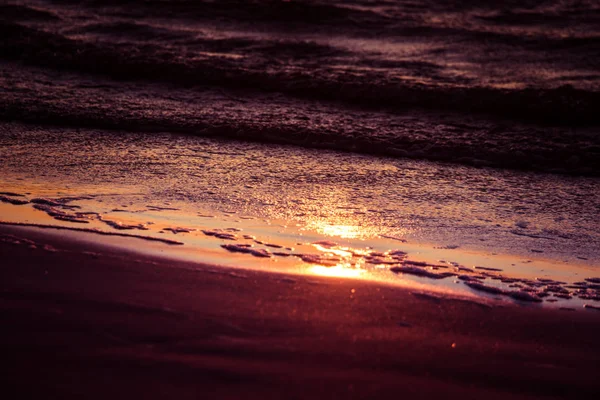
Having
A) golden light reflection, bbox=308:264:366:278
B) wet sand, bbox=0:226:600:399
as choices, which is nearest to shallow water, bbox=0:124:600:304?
golden light reflection, bbox=308:264:366:278

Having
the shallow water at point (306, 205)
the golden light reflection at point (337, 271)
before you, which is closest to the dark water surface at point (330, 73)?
the shallow water at point (306, 205)

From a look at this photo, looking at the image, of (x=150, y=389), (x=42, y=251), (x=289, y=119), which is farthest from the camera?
(x=289, y=119)

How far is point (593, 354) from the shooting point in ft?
10.5

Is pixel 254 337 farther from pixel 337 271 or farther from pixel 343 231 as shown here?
pixel 343 231

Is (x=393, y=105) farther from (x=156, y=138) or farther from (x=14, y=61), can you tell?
(x=14, y=61)

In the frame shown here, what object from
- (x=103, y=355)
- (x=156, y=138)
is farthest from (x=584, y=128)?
(x=103, y=355)

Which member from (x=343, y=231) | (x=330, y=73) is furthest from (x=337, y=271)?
(x=330, y=73)

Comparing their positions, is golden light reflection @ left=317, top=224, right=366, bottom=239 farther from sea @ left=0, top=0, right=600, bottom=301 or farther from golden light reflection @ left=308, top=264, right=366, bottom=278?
golden light reflection @ left=308, top=264, right=366, bottom=278

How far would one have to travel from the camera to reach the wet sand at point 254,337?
268 cm

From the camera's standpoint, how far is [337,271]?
12.8ft

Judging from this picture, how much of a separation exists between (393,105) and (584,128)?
6.70ft

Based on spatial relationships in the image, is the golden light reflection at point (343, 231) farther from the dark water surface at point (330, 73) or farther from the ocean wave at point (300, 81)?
the ocean wave at point (300, 81)

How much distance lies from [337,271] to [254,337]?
0.95 meters

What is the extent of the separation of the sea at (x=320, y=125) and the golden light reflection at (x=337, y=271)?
0.04m
